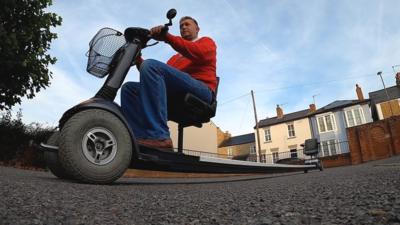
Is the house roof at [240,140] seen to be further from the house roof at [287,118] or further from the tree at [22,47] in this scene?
the tree at [22,47]

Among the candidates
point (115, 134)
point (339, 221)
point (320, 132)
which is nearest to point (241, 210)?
point (339, 221)

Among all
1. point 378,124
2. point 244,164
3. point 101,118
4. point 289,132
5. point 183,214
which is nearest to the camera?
point 183,214

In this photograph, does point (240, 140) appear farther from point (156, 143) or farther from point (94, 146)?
point (94, 146)

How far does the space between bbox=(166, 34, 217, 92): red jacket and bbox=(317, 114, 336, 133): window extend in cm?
3947

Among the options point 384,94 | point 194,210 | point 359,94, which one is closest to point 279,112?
point 359,94

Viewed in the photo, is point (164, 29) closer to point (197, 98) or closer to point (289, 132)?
point (197, 98)

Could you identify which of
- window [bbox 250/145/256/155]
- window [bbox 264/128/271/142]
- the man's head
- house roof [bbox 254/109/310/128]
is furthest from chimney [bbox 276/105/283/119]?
the man's head

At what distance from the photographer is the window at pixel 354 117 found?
37281mm

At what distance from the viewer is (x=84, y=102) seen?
7.98 feet

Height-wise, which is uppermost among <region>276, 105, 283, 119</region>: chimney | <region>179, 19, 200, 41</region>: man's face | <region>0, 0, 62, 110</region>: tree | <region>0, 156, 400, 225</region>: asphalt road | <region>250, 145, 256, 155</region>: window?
<region>276, 105, 283, 119</region>: chimney

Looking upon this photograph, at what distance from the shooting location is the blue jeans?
2.73 metres

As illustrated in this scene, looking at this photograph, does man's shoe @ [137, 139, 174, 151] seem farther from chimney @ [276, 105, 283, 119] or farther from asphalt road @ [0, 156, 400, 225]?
chimney @ [276, 105, 283, 119]

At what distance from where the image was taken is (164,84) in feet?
9.41

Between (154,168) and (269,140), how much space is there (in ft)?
140
